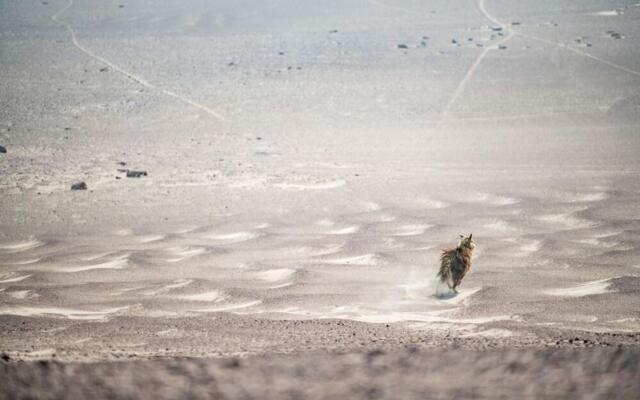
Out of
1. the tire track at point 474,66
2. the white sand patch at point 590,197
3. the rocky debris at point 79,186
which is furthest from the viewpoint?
the tire track at point 474,66

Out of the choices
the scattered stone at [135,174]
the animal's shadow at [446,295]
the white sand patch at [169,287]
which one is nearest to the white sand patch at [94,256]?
the white sand patch at [169,287]

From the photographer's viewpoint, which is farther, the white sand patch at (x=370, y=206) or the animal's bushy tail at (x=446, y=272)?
the white sand patch at (x=370, y=206)

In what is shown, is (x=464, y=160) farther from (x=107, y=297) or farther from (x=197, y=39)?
(x=197, y=39)

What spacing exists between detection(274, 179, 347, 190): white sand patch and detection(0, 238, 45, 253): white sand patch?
262cm

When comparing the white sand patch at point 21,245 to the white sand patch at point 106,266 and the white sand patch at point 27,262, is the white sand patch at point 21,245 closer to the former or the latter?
the white sand patch at point 27,262

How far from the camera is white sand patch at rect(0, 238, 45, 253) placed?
594cm

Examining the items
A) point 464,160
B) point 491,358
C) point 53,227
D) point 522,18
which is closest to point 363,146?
point 464,160

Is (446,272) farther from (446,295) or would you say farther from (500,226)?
(500,226)

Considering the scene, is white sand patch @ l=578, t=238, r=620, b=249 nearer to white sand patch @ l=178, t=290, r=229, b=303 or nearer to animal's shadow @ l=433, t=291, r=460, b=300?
animal's shadow @ l=433, t=291, r=460, b=300

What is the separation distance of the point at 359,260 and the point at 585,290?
1475mm

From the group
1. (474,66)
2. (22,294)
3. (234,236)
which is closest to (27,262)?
(22,294)

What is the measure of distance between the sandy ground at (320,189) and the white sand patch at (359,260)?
0.03 m

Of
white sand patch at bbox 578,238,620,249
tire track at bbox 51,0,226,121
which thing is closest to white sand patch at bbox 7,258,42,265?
white sand patch at bbox 578,238,620,249

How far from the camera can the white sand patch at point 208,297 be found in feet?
14.3
